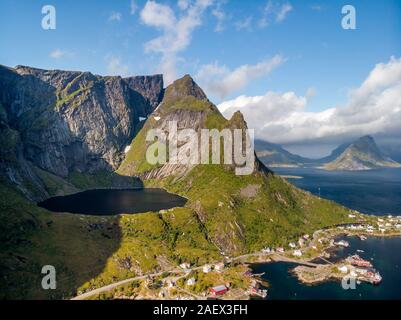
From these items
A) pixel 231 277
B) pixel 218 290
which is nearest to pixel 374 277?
pixel 231 277

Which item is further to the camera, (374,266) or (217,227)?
(217,227)

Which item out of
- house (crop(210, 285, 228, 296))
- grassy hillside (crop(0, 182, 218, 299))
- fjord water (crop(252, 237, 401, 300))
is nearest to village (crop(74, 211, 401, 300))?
house (crop(210, 285, 228, 296))

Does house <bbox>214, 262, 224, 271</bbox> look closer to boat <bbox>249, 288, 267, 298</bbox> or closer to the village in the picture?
the village

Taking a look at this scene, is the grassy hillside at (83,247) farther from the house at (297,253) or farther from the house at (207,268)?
the house at (297,253)

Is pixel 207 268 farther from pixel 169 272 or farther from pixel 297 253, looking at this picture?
pixel 297 253

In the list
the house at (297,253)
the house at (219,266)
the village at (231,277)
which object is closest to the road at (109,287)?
the village at (231,277)

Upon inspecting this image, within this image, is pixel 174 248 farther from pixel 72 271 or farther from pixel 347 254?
pixel 347 254
